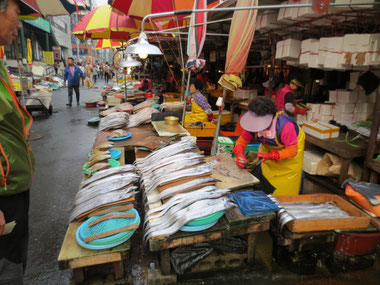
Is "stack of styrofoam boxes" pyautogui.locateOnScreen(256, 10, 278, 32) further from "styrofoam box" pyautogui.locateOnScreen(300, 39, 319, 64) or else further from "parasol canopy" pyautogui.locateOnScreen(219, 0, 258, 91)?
"parasol canopy" pyautogui.locateOnScreen(219, 0, 258, 91)

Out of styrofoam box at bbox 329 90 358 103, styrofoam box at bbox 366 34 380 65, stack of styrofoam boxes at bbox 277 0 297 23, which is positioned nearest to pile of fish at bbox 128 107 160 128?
stack of styrofoam boxes at bbox 277 0 297 23

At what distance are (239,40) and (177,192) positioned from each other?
234 centimetres

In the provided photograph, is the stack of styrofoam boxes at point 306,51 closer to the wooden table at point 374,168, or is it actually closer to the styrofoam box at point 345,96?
the styrofoam box at point 345,96

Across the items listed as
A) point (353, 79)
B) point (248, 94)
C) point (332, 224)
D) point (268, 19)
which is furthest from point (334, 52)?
point (248, 94)

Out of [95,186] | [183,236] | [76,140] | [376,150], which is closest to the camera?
[183,236]

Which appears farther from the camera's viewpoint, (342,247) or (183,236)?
(342,247)

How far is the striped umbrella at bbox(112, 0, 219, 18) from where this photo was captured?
23.3 ft

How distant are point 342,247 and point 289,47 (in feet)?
12.9

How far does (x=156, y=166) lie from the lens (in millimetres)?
3275

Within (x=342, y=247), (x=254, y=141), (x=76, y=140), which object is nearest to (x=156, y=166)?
(x=342, y=247)

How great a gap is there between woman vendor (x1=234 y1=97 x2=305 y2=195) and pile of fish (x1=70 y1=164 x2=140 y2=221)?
1.55 meters

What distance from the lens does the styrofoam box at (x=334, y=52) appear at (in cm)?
412

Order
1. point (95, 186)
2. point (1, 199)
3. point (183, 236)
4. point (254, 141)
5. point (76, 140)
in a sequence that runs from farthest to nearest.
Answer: point (76, 140)
point (254, 141)
point (95, 186)
point (183, 236)
point (1, 199)

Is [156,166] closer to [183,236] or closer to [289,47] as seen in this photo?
[183,236]
